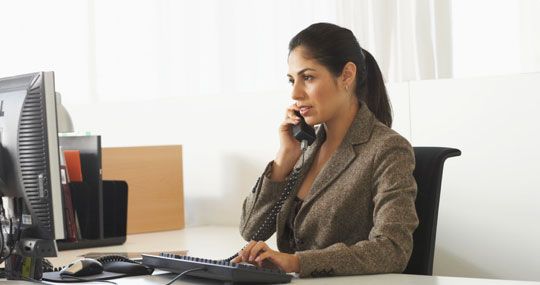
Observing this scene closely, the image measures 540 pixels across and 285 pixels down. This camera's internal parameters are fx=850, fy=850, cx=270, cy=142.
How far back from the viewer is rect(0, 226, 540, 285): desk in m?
1.71

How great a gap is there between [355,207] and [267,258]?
367 millimetres

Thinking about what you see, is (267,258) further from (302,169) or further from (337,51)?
(337,51)

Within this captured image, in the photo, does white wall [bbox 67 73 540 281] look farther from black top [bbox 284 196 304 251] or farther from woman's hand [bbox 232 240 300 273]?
woman's hand [bbox 232 240 300 273]

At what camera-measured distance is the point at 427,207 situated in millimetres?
2061

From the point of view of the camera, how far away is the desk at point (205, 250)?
1.71 m

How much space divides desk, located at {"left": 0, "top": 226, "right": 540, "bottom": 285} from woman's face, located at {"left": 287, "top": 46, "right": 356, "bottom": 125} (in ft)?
1.67

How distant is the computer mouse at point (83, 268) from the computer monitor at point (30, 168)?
4.6 inches

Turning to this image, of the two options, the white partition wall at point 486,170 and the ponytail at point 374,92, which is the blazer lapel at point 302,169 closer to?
the ponytail at point 374,92

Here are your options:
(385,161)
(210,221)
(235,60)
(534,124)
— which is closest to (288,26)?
(235,60)

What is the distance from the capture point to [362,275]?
Answer: 6.01 feet

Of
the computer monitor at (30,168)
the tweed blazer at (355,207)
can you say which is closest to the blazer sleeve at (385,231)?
the tweed blazer at (355,207)

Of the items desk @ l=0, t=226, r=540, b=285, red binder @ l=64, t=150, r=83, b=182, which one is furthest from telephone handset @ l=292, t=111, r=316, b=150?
red binder @ l=64, t=150, r=83, b=182

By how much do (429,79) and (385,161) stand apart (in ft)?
2.80

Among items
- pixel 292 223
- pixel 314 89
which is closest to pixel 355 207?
pixel 292 223
